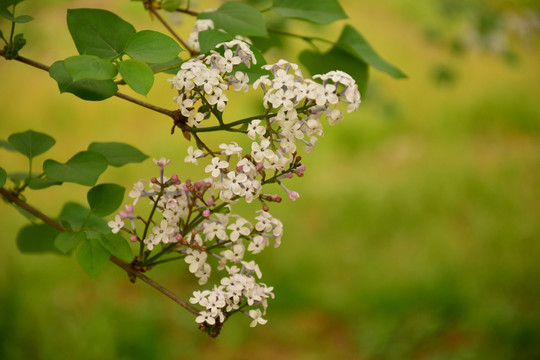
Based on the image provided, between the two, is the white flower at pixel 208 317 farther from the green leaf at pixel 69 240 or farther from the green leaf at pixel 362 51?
the green leaf at pixel 362 51

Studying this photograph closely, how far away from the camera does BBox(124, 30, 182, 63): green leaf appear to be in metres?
0.50

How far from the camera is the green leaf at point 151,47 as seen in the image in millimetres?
502

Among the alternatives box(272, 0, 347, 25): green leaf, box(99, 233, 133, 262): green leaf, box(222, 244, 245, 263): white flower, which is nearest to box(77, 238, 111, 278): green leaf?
box(99, 233, 133, 262): green leaf

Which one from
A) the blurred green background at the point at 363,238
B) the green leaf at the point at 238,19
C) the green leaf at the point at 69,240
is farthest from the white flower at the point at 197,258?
the blurred green background at the point at 363,238

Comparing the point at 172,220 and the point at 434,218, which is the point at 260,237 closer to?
the point at 172,220

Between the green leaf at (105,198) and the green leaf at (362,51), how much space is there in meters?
0.32

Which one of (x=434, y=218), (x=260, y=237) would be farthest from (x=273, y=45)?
(x=434, y=218)

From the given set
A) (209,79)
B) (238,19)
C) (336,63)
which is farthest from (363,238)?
(209,79)

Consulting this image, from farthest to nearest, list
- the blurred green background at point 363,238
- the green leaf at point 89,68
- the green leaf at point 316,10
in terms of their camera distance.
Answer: the blurred green background at point 363,238
the green leaf at point 316,10
the green leaf at point 89,68

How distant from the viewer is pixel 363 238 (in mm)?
2262

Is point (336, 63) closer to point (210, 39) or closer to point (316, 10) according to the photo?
point (316, 10)

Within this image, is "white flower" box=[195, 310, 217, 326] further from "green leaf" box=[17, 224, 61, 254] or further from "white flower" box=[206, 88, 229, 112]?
"green leaf" box=[17, 224, 61, 254]

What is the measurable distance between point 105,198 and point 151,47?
20 cm

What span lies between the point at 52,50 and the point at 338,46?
2790mm
